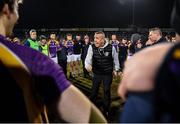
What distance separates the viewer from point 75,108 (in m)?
1.99

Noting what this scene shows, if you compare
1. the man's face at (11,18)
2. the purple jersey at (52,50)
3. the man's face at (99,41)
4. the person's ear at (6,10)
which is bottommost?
the purple jersey at (52,50)

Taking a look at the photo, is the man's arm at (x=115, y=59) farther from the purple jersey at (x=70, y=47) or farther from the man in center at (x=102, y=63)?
the purple jersey at (x=70, y=47)

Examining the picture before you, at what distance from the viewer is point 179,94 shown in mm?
1225

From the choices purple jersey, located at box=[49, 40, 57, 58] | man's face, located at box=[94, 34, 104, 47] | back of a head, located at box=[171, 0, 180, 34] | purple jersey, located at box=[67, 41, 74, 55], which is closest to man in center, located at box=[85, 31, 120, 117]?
man's face, located at box=[94, 34, 104, 47]

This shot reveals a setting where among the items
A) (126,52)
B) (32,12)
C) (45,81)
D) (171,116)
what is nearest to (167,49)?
(171,116)

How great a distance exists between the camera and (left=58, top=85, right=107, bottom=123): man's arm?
196 centimetres

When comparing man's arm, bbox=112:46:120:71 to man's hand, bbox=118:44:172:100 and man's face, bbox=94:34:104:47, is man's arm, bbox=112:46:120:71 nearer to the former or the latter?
man's face, bbox=94:34:104:47

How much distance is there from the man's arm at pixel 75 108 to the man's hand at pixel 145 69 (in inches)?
26.9

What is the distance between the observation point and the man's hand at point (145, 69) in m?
1.24

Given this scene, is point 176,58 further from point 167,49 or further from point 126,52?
point 126,52

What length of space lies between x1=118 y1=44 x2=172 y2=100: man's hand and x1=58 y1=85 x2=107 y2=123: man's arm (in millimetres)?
683

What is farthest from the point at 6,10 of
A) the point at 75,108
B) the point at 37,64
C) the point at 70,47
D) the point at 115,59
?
the point at 70,47

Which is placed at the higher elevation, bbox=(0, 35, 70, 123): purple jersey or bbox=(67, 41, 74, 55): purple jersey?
bbox=(0, 35, 70, 123): purple jersey

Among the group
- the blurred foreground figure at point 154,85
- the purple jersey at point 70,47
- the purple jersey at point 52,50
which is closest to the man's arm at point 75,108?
the blurred foreground figure at point 154,85
